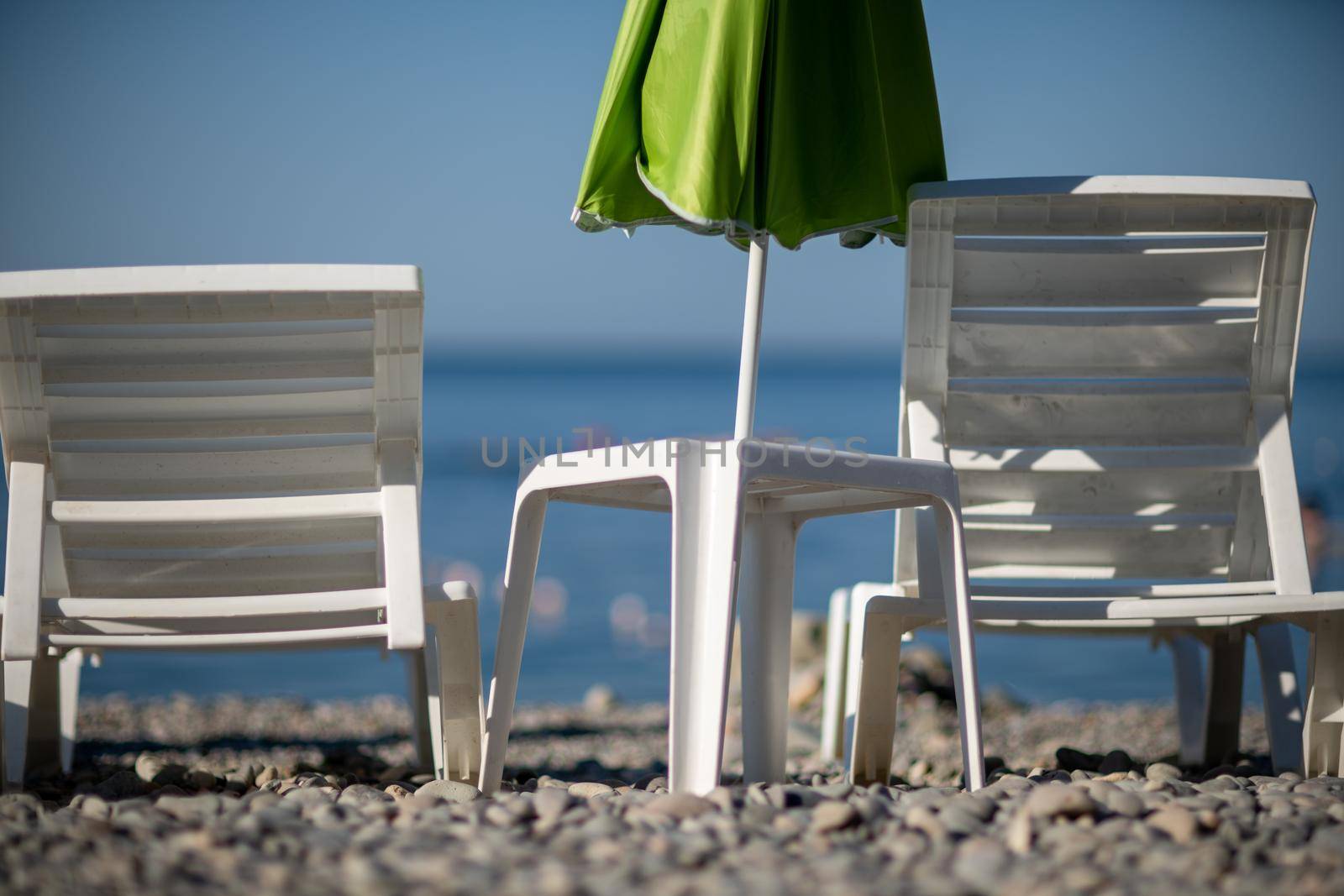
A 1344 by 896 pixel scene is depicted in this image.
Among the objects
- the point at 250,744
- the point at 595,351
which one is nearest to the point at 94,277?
the point at 250,744

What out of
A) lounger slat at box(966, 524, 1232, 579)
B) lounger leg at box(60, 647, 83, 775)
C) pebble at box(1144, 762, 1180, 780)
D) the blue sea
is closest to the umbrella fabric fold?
the blue sea

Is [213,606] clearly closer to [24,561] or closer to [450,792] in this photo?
[24,561]

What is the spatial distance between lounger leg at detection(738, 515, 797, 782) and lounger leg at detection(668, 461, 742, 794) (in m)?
0.49

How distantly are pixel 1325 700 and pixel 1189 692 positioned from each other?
1.30 metres

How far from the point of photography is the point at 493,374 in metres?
59.2

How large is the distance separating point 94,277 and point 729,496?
1358 millimetres

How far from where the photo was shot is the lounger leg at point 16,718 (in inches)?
101

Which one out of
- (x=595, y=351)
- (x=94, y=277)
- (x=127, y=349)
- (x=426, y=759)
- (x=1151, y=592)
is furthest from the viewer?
(x=595, y=351)

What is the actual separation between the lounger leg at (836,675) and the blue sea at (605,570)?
955mm

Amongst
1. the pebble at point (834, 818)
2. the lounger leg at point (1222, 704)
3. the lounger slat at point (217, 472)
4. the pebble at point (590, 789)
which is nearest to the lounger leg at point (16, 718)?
the lounger slat at point (217, 472)

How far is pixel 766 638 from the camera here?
8.71 ft

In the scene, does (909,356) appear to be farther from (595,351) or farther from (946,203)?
(595,351)

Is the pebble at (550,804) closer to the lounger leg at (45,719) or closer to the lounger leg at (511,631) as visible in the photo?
the lounger leg at (511,631)

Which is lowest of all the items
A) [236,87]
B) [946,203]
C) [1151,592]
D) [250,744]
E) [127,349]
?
[250,744]
